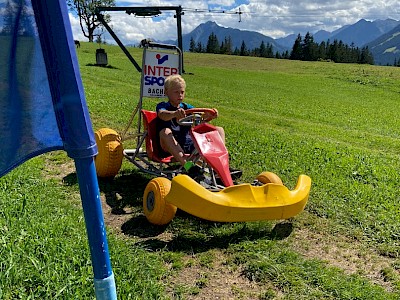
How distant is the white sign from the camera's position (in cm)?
576

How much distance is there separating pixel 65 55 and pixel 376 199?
14.8ft

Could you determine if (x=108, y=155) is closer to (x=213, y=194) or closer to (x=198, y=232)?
(x=198, y=232)

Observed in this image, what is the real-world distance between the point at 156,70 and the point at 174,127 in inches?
49.7

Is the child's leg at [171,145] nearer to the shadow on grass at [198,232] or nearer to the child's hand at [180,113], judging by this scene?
the child's hand at [180,113]

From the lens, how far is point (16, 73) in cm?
157

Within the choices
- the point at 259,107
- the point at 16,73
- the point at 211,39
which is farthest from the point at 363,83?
the point at 211,39

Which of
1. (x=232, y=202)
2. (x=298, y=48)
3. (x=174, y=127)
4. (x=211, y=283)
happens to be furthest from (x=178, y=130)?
(x=298, y=48)

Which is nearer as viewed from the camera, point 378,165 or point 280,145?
point 378,165

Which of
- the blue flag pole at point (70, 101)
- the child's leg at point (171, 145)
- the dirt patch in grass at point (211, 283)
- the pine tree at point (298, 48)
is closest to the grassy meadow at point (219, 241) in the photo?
the dirt patch in grass at point (211, 283)

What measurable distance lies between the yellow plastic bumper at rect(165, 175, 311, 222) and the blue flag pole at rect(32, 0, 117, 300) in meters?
2.05

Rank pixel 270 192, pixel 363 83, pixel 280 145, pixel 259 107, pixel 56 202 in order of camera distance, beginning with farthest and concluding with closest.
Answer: pixel 363 83
pixel 259 107
pixel 280 145
pixel 56 202
pixel 270 192

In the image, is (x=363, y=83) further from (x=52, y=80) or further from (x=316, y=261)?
(x=52, y=80)

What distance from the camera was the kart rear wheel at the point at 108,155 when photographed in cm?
516

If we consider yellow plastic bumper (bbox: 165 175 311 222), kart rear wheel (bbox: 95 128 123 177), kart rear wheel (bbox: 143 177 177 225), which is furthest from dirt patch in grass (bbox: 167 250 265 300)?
kart rear wheel (bbox: 95 128 123 177)
